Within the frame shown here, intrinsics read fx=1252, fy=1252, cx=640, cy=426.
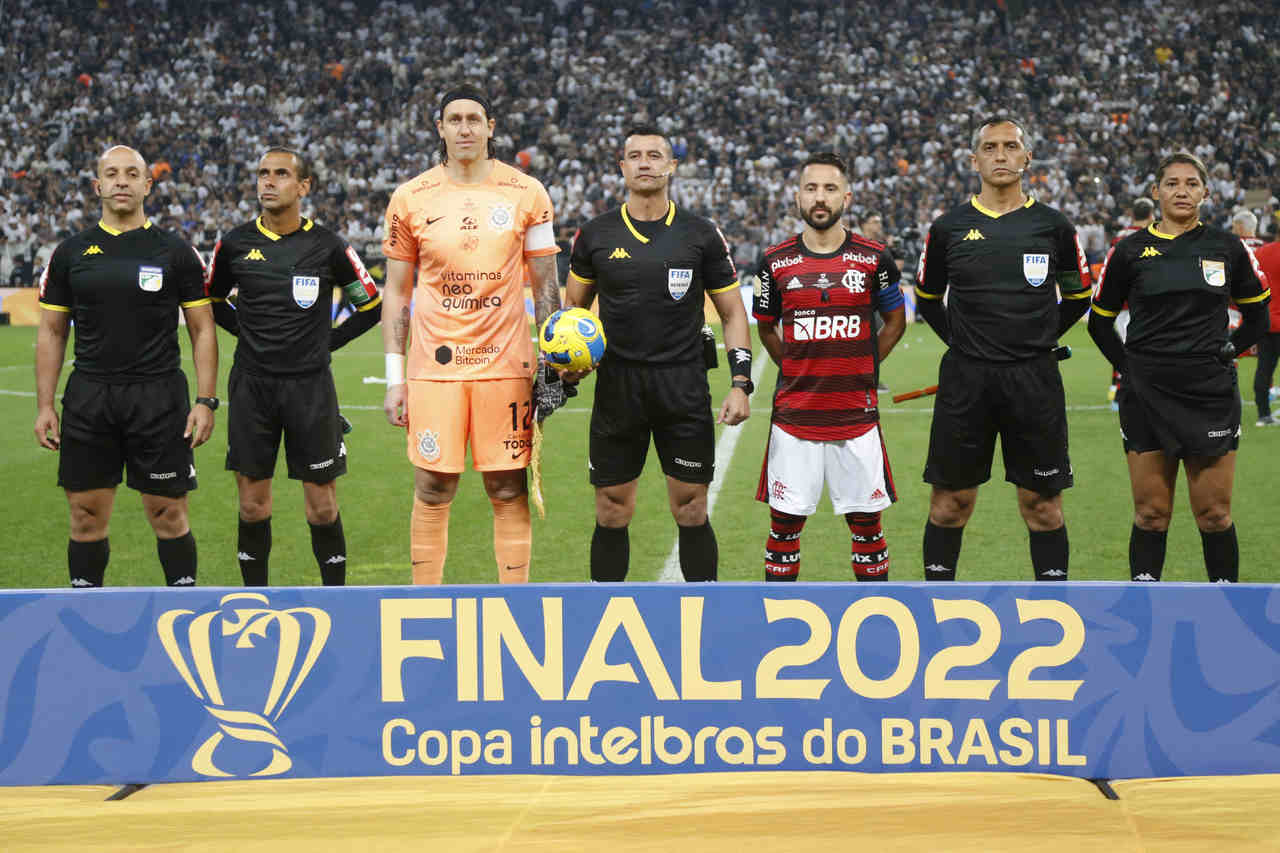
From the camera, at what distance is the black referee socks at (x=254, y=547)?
553 cm

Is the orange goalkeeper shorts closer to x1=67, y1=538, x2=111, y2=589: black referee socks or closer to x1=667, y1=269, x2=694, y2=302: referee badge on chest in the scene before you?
x1=667, y1=269, x2=694, y2=302: referee badge on chest

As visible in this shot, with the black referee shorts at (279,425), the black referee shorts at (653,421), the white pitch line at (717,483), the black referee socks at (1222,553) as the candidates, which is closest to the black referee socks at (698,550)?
the black referee shorts at (653,421)

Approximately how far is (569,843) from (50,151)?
108ft

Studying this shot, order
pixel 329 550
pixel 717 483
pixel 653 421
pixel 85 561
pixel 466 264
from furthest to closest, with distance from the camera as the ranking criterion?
pixel 717 483 → pixel 329 550 → pixel 85 561 → pixel 653 421 → pixel 466 264

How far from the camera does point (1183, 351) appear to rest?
5.30 metres

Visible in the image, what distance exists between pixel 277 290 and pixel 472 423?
3.95 feet

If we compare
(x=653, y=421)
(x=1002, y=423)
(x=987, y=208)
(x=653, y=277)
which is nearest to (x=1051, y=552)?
(x=1002, y=423)

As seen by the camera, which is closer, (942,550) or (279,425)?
(942,550)

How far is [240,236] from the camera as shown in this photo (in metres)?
5.53

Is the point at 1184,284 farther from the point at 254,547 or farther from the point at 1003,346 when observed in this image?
the point at 254,547

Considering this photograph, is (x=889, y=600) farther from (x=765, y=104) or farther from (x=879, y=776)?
(x=765, y=104)

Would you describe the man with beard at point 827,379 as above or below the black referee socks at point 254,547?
above

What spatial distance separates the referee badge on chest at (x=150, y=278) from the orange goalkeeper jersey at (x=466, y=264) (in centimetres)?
105

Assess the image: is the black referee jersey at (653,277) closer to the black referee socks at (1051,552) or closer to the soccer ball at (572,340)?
the soccer ball at (572,340)
